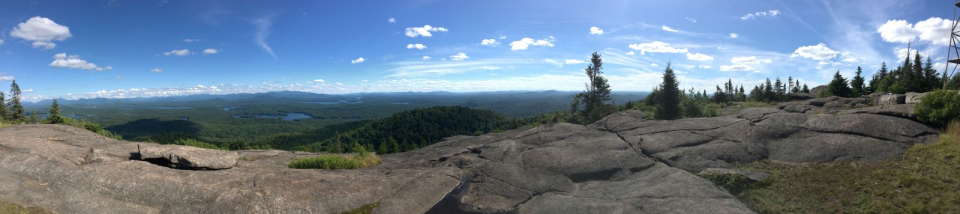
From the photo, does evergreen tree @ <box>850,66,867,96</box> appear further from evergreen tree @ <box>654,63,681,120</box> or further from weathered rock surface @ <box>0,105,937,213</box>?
weathered rock surface @ <box>0,105,937,213</box>

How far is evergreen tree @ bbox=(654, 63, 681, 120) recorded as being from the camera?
33.2 metres

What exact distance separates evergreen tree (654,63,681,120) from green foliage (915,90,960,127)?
19202 millimetres

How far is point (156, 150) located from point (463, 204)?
9881 millimetres

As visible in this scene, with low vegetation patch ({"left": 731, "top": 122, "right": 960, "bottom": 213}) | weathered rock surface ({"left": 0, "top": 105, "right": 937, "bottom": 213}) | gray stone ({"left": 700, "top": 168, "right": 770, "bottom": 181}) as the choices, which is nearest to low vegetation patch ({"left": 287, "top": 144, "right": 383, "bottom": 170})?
weathered rock surface ({"left": 0, "top": 105, "right": 937, "bottom": 213})

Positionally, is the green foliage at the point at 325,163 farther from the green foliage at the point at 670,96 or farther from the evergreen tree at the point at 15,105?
the evergreen tree at the point at 15,105

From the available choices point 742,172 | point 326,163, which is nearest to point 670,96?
Result: point 742,172

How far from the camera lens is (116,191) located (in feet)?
27.9

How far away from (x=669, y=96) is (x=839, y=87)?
50.5 metres

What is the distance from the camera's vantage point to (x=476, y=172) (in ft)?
40.3

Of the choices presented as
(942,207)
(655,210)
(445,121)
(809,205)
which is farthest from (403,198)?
(445,121)

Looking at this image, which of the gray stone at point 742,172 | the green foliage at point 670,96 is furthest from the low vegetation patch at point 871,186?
the green foliage at point 670,96

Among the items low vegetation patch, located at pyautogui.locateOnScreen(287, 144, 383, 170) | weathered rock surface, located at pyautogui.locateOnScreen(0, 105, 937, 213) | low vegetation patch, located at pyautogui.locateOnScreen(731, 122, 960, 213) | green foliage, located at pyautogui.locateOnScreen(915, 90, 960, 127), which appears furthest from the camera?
low vegetation patch, located at pyautogui.locateOnScreen(287, 144, 383, 170)

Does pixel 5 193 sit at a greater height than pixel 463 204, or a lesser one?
greater

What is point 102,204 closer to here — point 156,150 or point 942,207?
point 156,150
